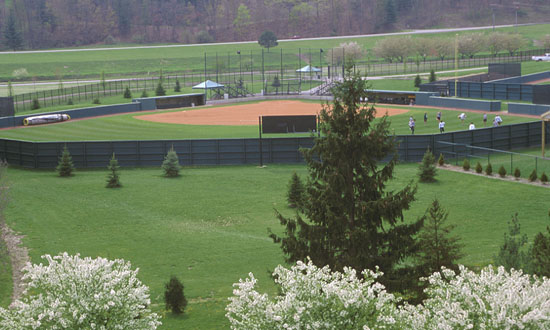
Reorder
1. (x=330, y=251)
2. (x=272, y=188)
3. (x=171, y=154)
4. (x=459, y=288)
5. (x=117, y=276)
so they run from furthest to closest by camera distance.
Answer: (x=171, y=154) < (x=272, y=188) < (x=330, y=251) < (x=117, y=276) < (x=459, y=288)

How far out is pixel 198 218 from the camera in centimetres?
3262

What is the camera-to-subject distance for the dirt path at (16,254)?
885 inches

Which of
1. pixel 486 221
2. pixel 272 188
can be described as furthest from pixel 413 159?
pixel 486 221

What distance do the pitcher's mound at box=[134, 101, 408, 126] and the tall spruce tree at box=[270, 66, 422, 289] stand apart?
45203mm

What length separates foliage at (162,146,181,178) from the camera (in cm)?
4188

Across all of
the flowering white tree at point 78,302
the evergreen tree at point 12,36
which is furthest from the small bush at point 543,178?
the evergreen tree at point 12,36

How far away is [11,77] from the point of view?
11950 cm

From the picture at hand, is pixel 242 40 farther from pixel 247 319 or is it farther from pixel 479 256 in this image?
pixel 247 319

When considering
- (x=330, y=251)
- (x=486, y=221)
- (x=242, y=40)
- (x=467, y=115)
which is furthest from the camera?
(x=242, y=40)

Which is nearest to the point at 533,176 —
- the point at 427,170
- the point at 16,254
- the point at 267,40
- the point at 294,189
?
the point at 427,170

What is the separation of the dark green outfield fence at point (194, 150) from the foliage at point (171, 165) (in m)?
3.40

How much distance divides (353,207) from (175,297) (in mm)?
6265

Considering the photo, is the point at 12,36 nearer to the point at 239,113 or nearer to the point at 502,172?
the point at 239,113

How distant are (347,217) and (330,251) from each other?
1057mm
